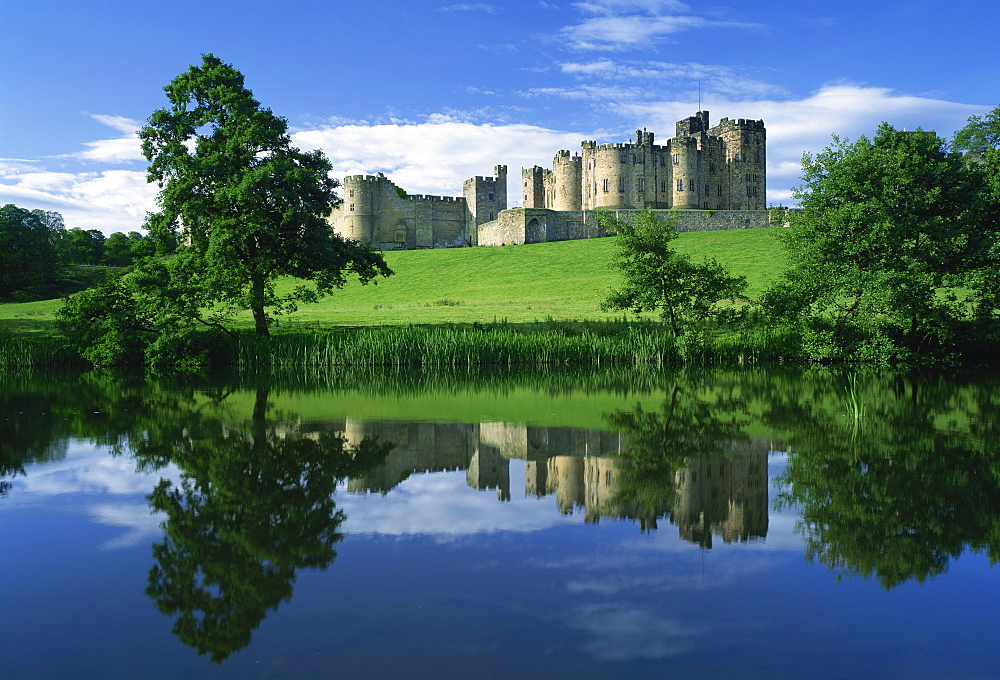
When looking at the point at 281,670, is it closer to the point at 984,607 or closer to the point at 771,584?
the point at 771,584

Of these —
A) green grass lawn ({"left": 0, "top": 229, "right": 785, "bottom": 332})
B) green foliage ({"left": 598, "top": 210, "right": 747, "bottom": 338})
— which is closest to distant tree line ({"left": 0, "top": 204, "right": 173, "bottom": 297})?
green grass lawn ({"left": 0, "top": 229, "right": 785, "bottom": 332})

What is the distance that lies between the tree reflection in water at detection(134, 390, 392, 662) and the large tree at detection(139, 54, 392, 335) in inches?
460

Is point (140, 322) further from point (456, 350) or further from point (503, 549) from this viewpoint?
point (503, 549)

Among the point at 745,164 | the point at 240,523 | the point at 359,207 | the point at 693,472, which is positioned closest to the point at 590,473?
the point at 693,472

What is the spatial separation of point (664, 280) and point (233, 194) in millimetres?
11247

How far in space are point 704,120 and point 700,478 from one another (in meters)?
78.1

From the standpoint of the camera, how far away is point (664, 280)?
21.1 meters

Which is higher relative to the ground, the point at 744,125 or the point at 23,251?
Result: the point at 744,125

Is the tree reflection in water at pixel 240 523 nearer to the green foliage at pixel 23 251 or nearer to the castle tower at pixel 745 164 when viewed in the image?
the green foliage at pixel 23 251

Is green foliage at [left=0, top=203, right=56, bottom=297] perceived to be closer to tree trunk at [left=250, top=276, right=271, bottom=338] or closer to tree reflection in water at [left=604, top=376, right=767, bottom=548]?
tree trunk at [left=250, top=276, right=271, bottom=338]

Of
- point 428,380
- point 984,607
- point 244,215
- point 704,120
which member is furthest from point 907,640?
point 704,120

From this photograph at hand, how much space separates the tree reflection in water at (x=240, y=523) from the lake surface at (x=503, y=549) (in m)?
0.02

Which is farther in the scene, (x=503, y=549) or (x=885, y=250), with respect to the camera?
(x=885, y=250)

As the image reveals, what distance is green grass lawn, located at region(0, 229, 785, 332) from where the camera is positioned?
91.9 ft
